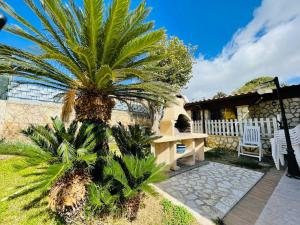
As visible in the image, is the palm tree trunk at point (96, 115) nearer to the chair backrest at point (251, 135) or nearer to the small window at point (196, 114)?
the chair backrest at point (251, 135)

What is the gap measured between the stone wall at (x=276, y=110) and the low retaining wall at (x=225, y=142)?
5.48 feet

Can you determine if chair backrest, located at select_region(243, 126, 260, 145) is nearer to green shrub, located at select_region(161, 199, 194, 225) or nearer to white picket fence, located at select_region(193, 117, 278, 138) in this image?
white picket fence, located at select_region(193, 117, 278, 138)

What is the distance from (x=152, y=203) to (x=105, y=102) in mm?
2630

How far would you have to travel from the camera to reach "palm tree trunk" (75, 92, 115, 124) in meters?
3.59

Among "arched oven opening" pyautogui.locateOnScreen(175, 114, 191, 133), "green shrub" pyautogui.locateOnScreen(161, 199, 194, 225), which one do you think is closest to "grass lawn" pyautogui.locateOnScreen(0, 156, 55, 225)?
"green shrub" pyautogui.locateOnScreen(161, 199, 194, 225)

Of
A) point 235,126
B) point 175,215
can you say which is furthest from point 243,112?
point 175,215

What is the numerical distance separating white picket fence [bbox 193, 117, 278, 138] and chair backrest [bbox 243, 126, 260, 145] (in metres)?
0.73

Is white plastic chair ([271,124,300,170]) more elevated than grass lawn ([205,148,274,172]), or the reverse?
white plastic chair ([271,124,300,170])

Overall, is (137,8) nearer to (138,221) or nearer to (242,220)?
(138,221)

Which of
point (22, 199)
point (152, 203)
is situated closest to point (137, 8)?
point (152, 203)

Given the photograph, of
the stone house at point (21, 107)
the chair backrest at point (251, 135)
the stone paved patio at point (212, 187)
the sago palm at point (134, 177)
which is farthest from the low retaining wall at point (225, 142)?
the sago palm at point (134, 177)

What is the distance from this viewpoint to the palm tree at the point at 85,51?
2863 mm

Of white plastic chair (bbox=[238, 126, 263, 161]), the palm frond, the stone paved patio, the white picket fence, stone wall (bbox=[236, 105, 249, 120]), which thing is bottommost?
the stone paved patio

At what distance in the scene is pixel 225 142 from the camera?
964 cm
